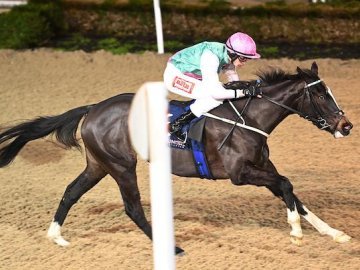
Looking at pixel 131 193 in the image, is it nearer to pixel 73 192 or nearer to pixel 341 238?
pixel 73 192

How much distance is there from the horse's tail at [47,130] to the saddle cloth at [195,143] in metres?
0.74

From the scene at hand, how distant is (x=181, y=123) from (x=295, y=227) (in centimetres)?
109

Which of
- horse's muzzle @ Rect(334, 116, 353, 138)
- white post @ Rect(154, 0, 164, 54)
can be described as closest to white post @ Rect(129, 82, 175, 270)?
horse's muzzle @ Rect(334, 116, 353, 138)

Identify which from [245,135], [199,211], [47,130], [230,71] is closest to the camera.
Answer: [245,135]

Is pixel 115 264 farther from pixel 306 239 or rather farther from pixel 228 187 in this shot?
pixel 228 187

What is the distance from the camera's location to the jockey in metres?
6.30

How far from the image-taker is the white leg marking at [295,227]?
20.4 feet

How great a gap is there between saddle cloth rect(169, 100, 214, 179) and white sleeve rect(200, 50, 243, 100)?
0.79 ft

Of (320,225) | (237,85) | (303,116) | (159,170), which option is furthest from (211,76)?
(159,170)

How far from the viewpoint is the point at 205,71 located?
6.29 m

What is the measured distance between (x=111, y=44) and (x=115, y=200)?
259 inches

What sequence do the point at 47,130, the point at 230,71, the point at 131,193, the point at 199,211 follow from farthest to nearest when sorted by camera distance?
the point at 199,211, the point at 47,130, the point at 230,71, the point at 131,193

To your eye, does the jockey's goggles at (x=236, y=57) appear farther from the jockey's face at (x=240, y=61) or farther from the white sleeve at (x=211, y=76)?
the white sleeve at (x=211, y=76)

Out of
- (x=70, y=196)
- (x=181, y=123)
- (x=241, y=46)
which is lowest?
(x=70, y=196)
